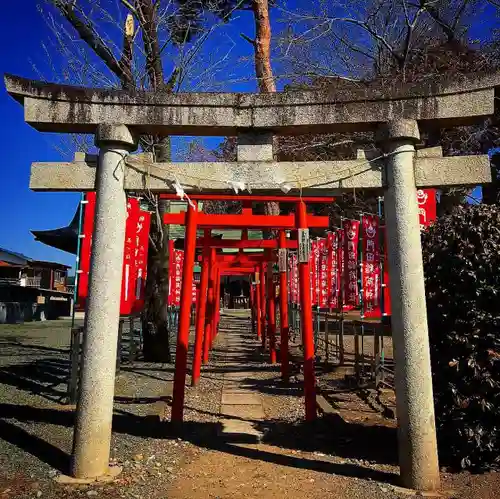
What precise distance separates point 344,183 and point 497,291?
1.75 metres

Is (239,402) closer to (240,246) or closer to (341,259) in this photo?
(240,246)

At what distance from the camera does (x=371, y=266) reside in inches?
335

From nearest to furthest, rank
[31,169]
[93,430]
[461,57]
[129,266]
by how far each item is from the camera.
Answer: [93,430] < [31,169] < [129,266] < [461,57]

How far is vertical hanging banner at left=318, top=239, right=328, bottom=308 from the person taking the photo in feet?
39.8

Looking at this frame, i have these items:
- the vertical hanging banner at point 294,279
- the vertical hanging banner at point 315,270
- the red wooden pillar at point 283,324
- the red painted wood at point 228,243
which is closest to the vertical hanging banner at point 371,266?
the red wooden pillar at point 283,324

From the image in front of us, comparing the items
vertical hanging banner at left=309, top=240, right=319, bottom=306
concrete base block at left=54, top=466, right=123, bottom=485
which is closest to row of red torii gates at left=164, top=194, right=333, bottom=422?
concrete base block at left=54, top=466, right=123, bottom=485

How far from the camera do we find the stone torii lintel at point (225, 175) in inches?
189

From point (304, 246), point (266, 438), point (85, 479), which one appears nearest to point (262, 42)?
point (304, 246)

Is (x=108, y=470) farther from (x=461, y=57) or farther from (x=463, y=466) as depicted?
(x=461, y=57)

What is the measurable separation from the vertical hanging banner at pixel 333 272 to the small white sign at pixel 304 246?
4.78 metres

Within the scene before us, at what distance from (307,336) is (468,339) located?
2.26m

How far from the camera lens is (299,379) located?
10383 millimetres

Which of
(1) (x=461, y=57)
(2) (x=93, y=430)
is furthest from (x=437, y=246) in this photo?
(1) (x=461, y=57)

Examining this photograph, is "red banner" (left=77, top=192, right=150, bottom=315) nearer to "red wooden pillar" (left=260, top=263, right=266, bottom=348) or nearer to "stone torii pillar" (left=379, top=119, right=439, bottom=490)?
"stone torii pillar" (left=379, top=119, right=439, bottom=490)
